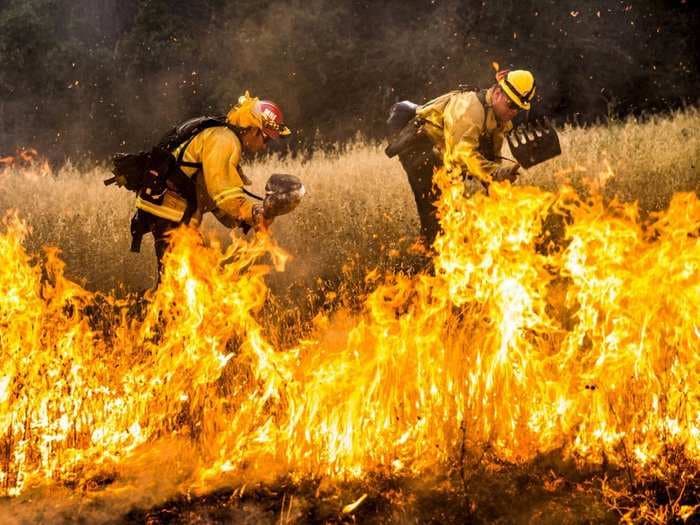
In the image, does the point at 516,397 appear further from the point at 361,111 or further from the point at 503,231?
the point at 361,111

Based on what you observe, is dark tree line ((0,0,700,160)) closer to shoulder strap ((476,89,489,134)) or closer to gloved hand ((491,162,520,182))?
shoulder strap ((476,89,489,134))

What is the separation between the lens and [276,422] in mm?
4625

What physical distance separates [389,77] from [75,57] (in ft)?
25.9

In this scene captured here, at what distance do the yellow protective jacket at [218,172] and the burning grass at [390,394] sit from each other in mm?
334

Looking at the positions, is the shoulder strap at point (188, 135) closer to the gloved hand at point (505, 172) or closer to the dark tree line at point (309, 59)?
the gloved hand at point (505, 172)

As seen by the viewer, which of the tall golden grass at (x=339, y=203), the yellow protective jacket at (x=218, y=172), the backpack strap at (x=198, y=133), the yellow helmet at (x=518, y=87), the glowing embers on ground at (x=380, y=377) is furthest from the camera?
the tall golden grass at (x=339, y=203)

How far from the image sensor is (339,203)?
30.3ft

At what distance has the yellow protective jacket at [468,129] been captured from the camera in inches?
243

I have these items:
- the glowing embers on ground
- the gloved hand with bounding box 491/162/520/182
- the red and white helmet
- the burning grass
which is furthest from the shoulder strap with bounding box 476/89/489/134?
the red and white helmet

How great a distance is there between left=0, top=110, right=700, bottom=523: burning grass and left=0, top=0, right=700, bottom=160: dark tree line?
13305 mm

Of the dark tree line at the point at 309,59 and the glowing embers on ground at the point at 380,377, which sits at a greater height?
the dark tree line at the point at 309,59

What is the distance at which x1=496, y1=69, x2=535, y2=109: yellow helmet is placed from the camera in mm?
6133

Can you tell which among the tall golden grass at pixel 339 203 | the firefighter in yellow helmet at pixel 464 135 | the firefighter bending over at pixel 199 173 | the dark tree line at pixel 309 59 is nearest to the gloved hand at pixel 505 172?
the firefighter in yellow helmet at pixel 464 135

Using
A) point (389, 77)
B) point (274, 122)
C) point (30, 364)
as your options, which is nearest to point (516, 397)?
point (274, 122)
